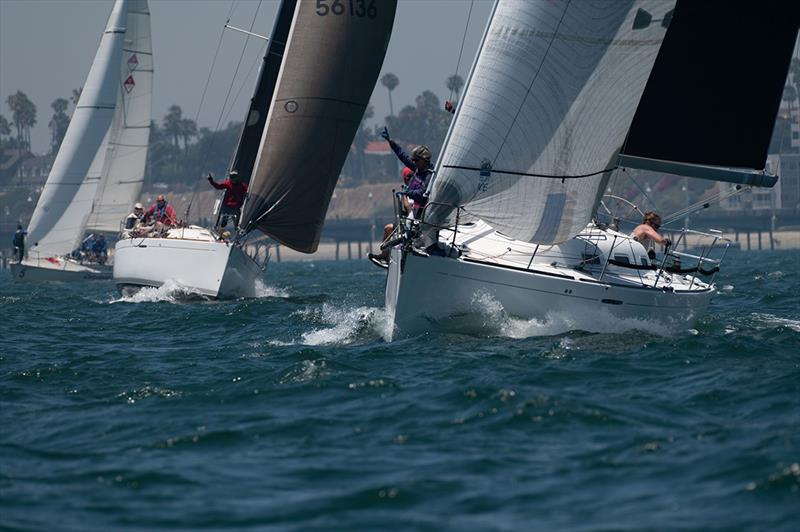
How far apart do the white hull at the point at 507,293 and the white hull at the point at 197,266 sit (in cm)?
939

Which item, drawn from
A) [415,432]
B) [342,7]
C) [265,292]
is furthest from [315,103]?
[415,432]

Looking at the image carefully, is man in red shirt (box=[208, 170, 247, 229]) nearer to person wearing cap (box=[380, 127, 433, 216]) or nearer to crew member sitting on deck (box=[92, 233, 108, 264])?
person wearing cap (box=[380, 127, 433, 216])

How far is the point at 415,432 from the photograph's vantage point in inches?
379

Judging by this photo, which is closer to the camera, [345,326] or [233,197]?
[345,326]

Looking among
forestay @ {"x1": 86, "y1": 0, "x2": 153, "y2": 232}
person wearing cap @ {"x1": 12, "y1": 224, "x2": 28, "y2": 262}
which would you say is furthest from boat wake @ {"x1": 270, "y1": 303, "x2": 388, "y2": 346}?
person wearing cap @ {"x1": 12, "y1": 224, "x2": 28, "y2": 262}

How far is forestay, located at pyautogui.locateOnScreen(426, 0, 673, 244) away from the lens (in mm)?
14758

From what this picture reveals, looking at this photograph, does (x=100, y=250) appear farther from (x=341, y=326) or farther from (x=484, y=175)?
(x=484, y=175)

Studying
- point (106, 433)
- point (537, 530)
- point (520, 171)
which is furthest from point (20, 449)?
point (520, 171)

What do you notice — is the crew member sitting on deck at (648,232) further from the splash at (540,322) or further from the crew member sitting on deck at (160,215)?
the crew member sitting on deck at (160,215)

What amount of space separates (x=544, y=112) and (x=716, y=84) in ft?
10.9

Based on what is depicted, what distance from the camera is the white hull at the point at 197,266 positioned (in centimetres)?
2416

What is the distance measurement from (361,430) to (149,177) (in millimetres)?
192059

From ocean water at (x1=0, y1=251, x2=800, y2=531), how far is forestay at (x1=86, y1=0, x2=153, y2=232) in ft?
80.3

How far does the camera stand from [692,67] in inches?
663
